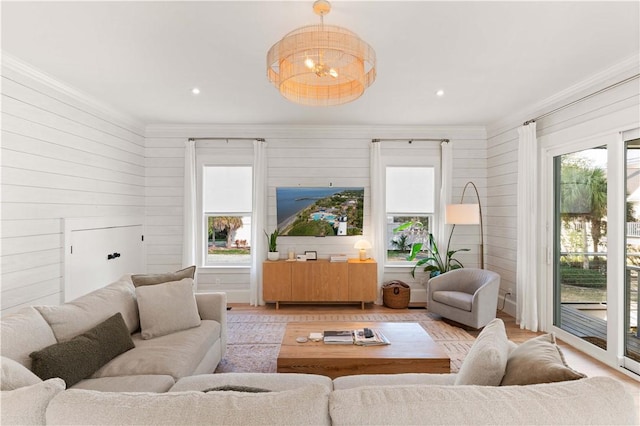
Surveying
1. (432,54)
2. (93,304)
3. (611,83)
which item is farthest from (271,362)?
(611,83)

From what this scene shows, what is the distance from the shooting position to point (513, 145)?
4516mm

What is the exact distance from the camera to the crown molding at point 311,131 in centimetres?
513

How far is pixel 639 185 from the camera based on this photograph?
2.93 meters

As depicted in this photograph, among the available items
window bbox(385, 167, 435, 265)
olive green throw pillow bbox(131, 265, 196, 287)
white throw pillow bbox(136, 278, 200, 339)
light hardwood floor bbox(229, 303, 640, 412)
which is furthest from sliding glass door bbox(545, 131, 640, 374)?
olive green throw pillow bbox(131, 265, 196, 287)

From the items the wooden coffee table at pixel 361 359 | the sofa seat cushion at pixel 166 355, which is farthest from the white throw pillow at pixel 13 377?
the wooden coffee table at pixel 361 359

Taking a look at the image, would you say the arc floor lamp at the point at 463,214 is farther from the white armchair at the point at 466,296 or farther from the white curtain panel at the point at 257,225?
the white curtain panel at the point at 257,225

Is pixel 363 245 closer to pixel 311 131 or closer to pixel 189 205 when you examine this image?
pixel 311 131

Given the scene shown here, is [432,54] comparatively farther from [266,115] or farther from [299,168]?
[299,168]

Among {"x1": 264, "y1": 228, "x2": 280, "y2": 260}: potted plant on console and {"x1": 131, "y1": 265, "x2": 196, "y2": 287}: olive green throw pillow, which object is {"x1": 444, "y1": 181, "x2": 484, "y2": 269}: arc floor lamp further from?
{"x1": 131, "y1": 265, "x2": 196, "y2": 287}: olive green throw pillow

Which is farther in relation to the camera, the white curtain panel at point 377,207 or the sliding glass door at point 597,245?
the white curtain panel at point 377,207

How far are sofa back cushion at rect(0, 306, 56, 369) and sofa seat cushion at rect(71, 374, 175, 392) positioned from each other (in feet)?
0.98

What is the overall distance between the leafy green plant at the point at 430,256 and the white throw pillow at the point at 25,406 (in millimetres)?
4437

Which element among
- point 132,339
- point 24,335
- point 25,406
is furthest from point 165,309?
point 25,406

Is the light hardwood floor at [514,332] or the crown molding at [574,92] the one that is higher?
the crown molding at [574,92]
